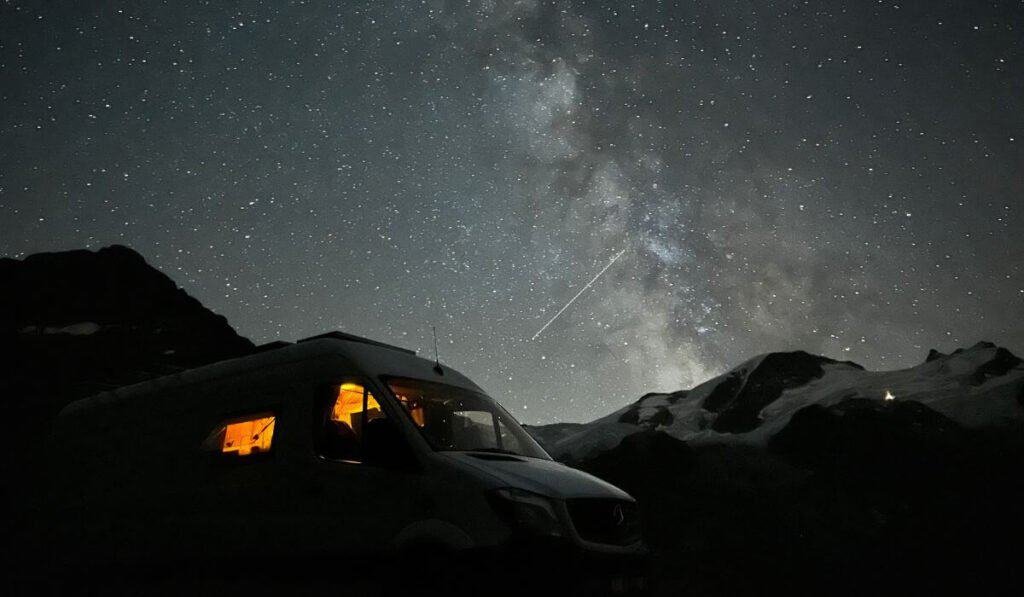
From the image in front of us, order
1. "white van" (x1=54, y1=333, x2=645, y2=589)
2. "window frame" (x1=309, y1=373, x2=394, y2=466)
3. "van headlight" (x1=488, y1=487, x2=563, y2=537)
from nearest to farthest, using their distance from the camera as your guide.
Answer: "van headlight" (x1=488, y1=487, x2=563, y2=537)
"white van" (x1=54, y1=333, x2=645, y2=589)
"window frame" (x1=309, y1=373, x2=394, y2=466)

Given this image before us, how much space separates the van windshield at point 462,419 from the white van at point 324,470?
0.01 m

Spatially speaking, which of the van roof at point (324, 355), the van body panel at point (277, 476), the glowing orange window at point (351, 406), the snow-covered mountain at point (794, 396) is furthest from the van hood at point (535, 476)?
the snow-covered mountain at point (794, 396)

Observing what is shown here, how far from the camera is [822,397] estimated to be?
162375 mm

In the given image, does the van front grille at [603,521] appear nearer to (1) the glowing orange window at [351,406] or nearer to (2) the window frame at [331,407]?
(2) the window frame at [331,407]

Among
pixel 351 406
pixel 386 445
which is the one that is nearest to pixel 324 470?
pixel 386 445

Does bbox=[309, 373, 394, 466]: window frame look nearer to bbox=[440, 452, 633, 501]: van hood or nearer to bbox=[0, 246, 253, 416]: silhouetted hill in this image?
bbox=[440, 452, 633, 501]: van hood

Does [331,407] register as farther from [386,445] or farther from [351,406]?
[386,445]

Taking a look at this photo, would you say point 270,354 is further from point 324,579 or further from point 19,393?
point 19,393

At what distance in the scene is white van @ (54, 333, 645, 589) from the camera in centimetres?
422

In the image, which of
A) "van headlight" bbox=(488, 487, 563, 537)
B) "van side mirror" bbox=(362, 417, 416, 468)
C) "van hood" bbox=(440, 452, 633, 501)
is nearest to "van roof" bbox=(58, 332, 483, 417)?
"van side mirror" bbox=(362, 417, 416, 468)

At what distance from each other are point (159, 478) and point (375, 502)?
9.46ft

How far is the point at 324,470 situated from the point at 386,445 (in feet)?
2.74

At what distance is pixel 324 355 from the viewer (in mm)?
5477

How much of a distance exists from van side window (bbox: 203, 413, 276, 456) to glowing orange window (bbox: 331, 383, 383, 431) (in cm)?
59
